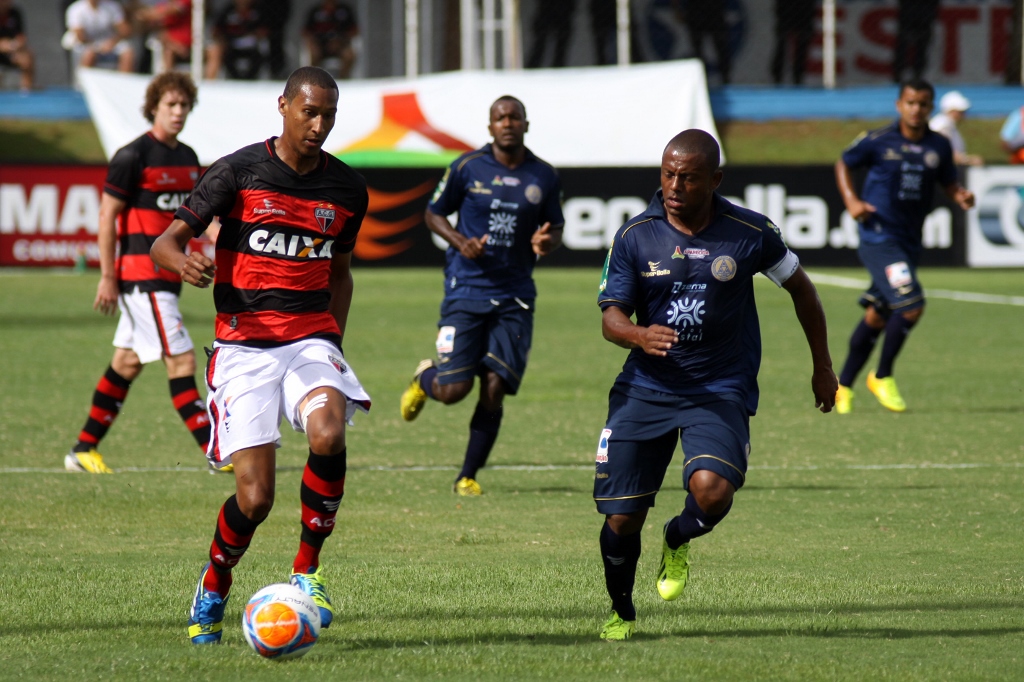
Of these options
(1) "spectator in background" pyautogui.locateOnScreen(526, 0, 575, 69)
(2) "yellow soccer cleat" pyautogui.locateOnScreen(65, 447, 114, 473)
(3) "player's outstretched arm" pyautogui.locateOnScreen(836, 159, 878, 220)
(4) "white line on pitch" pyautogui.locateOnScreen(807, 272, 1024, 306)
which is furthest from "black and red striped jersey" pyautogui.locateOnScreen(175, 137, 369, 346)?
(1) "spectator in background" pyautogui.locateOnScreen(526, 0, 575, 69)

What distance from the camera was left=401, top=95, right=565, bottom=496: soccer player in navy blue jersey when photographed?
8.60 meters

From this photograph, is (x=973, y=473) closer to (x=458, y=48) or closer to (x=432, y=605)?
(x=432, y=605)

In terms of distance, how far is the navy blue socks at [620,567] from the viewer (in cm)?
543

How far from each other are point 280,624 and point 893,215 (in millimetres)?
8135

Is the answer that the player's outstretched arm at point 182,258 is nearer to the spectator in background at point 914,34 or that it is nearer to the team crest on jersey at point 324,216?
the team crest on jersey at point 324,216

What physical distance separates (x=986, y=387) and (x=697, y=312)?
26.5ft

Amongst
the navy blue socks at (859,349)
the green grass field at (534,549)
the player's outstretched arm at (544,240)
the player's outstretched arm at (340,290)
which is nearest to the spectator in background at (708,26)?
the green grass field at (534,549)

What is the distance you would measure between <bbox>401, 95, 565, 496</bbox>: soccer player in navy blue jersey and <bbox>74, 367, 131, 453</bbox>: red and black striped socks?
6.66ft

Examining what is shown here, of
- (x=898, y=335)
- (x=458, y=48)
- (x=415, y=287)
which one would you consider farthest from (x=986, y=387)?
(x=458, y=48)

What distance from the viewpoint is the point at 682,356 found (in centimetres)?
Result: 553

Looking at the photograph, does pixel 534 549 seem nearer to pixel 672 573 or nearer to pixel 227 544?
pixel 672 573

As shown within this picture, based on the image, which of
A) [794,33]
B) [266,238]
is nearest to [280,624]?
[266,238]

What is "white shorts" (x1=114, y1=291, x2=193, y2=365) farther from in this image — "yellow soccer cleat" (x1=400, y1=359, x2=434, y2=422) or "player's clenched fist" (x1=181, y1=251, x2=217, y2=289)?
"player's clenched fist" (x1=181, y1=251, x2=217, y2=289)

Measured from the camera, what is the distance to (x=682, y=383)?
5.52 metres
